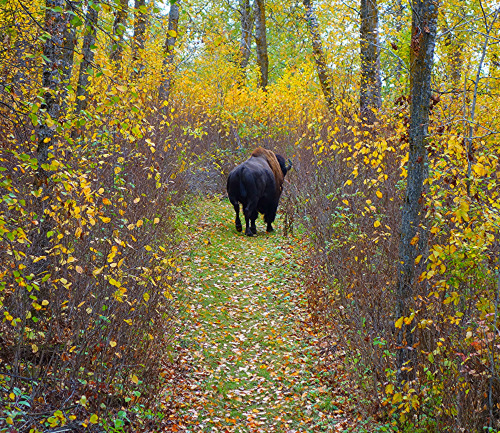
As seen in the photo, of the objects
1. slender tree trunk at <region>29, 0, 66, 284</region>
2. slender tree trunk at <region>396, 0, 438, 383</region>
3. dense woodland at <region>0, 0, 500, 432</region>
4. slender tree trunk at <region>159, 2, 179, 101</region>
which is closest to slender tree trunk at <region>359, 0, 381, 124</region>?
dense woodland at <region>0, 0, 500, 432</region>

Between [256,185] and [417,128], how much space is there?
23.4 ft

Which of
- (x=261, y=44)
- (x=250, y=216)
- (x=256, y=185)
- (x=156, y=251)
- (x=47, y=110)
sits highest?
(x=261, y=44)

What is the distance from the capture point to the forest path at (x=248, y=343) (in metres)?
5.89

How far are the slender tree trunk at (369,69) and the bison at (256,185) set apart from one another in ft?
10.7

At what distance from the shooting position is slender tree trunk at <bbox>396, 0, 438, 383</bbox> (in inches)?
180

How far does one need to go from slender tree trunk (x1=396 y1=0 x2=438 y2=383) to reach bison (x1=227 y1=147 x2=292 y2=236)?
6.88m

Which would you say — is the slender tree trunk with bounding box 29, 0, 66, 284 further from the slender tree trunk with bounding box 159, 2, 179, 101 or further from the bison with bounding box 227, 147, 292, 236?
the bison with bounding box 227, 147, 292, 236

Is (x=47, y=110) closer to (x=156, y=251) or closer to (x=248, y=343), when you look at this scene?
(x=156, y=251)

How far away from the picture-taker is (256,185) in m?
11.6

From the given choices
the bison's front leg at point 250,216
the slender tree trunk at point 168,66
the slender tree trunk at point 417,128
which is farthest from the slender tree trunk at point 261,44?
the slender tree trunk at point 417,128

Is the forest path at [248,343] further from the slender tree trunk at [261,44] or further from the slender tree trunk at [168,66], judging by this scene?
the slender tree trunk at [261,44]

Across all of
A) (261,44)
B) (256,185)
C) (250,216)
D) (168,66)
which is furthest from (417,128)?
(261,44)

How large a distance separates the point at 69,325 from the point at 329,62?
18.2 ft

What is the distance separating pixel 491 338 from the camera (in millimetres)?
3666
